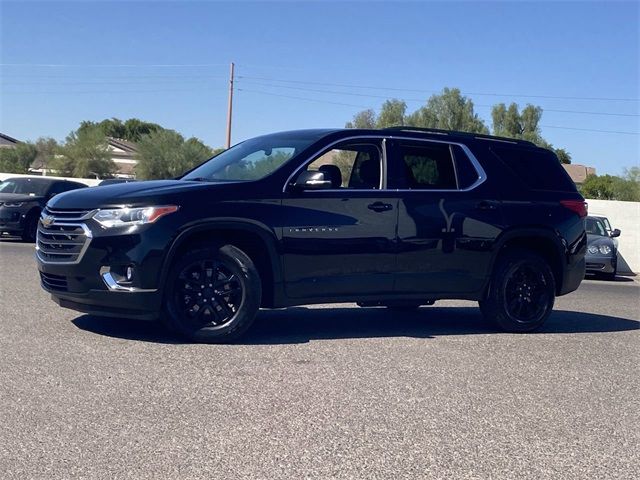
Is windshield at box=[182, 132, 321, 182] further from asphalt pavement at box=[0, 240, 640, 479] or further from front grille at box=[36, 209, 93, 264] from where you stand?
asphalt pavement at box=[0, 240, 640, 479]

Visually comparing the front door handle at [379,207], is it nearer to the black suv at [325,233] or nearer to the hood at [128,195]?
the black suv at [325,233]

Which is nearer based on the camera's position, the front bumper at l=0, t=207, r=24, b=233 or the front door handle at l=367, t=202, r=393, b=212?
the front door handle at l=367, t=202, r=393, b=212

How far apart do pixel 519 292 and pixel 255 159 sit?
9.93ft

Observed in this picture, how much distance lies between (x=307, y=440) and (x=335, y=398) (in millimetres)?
856

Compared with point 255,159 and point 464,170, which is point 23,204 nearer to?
point 255,159

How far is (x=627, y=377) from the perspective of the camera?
6.43m

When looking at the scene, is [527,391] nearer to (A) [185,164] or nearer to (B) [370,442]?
(B) [370,442]

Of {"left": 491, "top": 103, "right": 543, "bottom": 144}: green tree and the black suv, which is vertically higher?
{"left": 491, "top": 103, "right": 543, "bottom": 144}: green tree

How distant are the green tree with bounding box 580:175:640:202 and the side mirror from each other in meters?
40.3

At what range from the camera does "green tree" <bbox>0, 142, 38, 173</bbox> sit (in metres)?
55.6

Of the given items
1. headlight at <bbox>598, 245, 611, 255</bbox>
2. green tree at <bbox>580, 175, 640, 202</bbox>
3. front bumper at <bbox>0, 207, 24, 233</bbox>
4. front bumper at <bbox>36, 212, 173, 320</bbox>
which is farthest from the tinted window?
green tree at <bbox>580, 175, 640, 202</bbox>

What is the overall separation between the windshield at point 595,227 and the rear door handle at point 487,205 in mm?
13503

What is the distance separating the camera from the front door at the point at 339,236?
687cm

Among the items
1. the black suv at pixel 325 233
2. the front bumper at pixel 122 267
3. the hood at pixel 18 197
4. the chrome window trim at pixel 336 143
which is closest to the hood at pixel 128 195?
the black suv at pixel 325 233
